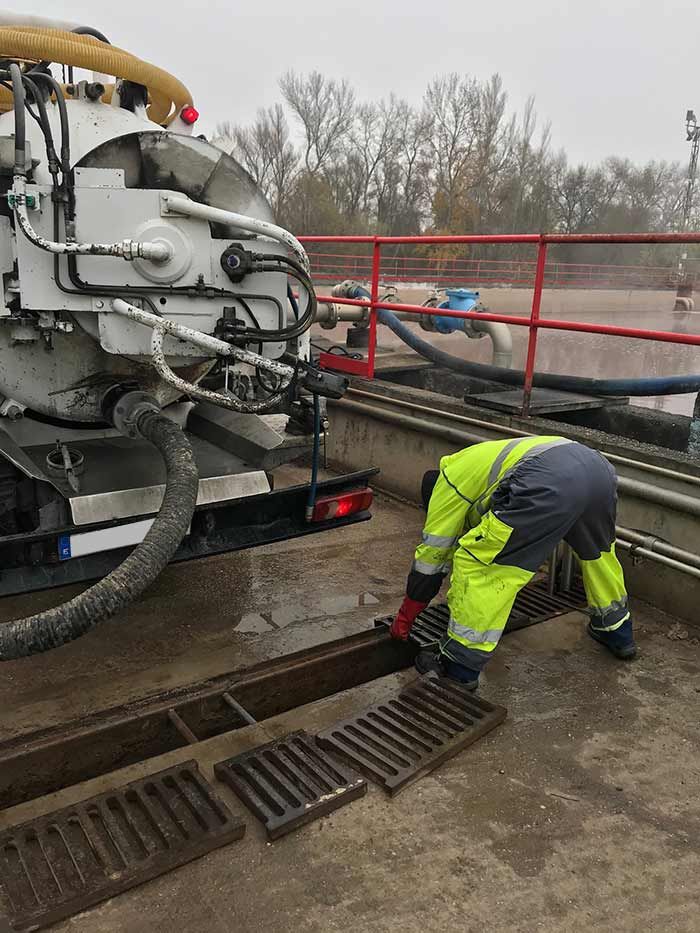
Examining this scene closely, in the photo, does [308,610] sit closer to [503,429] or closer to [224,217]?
[503,429]

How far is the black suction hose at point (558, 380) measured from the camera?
5.11 m

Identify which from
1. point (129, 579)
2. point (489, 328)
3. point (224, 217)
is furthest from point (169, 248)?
point (489, 328)

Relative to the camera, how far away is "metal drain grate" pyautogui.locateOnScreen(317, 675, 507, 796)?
2541 mm

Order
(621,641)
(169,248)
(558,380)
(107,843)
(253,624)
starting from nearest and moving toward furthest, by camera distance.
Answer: (107,843)
(169,248)
(621,641)
(253,624)
(558,380)

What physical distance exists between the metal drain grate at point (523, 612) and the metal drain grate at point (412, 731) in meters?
0.42

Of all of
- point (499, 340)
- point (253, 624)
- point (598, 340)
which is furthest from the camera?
point (598, 340)

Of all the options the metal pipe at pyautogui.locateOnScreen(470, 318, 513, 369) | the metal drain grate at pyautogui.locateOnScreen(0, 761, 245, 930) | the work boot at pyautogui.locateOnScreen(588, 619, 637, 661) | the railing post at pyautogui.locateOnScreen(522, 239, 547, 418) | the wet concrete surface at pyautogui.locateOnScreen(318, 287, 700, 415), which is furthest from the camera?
the wet concrete surface at pyautogui.locateOnScreen(318, 287, 700, 415)

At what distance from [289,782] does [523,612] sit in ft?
5.94

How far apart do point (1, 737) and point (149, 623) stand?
3.28 feet

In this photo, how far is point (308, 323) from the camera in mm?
3254

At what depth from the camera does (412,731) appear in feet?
9.01

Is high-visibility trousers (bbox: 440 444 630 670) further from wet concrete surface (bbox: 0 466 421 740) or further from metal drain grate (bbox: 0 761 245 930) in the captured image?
metal drain grate (bbox: 0 761 245 930)

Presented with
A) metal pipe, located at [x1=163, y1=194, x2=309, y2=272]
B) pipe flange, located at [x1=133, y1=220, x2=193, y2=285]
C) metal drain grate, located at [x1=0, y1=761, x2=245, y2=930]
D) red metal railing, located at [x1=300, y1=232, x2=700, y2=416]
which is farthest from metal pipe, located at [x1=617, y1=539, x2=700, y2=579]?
pipe flange, located at [x1=133, y1=220, x2=193, y2=285]

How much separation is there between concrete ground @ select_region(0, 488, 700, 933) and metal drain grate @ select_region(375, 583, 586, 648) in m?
0.08
